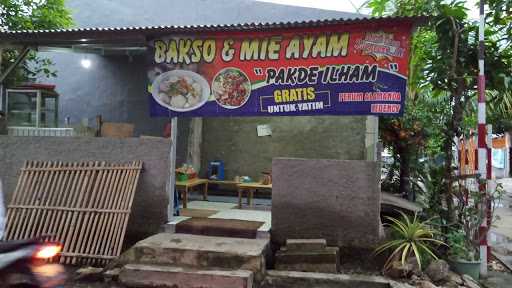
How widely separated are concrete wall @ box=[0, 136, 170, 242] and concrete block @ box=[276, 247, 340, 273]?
2.06 metres

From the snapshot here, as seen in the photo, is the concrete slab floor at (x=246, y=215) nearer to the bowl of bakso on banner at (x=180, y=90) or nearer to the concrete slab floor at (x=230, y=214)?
the concrete slab floor at (x=230, y=214)

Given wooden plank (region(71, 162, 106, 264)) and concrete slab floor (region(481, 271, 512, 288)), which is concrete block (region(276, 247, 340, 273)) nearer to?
concrete slab floor (region(481, 271, 512, 288))

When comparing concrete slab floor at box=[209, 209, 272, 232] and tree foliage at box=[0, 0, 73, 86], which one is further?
tree foliage at box=[0, 0, 73, 86]

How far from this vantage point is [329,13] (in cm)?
995

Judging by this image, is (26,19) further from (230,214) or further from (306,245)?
(306,245)

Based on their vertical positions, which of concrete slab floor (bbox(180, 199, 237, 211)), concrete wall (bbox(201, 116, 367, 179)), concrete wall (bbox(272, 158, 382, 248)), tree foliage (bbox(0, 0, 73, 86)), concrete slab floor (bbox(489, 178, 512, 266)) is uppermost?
tree foliage (bbox(0, 0, 73, 86))

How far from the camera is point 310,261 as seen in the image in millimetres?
5844

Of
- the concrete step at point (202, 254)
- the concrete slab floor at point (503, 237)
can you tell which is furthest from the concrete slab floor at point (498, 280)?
the concrete step at point (202, 254)

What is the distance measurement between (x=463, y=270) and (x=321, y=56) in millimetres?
3663

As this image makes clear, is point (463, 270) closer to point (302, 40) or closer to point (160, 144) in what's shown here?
point (302, 40)

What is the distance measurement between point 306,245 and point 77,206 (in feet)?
11.5

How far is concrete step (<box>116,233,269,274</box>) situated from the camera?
548 cm

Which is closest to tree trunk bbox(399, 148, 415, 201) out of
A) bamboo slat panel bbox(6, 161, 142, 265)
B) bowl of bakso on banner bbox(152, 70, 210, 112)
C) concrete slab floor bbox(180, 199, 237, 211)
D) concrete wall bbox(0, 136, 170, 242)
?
concrete slab floor bbox(180, 199, 237, 211)

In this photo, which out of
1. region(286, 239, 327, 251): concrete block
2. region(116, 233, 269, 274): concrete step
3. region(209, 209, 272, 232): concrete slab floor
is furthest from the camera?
region(209, 209, 272, 232): concrete slab floor
